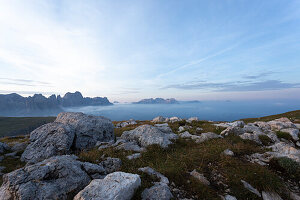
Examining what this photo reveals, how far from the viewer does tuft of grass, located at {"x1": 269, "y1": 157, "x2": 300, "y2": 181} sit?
278 inches

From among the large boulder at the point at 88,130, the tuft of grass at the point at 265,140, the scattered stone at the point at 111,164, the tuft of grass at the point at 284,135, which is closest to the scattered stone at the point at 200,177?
the scattered stone at the point at 111,164

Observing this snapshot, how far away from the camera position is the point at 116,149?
10.1 meters

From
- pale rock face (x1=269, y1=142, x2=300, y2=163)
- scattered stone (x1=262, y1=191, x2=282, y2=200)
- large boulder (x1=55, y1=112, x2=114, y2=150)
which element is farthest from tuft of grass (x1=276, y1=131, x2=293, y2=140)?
large boulder (x1=55, y1=112, x2=114, y2=150)

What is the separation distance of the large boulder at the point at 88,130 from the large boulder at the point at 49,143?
4.31ft

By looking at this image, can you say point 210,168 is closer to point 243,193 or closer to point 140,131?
point 243,193

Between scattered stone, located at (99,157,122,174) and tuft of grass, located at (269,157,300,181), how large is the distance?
31.5ft

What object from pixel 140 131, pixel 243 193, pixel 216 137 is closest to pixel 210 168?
pixel 243 193

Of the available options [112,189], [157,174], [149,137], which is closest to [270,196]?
[157,174]

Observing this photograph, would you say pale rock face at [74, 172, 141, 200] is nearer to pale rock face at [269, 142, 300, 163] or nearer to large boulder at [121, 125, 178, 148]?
large boulder at [121, 125, 178, 148]

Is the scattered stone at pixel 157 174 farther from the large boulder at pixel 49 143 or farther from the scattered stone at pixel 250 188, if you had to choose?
the large boulder at pixel 49 143

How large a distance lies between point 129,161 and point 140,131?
5039mm

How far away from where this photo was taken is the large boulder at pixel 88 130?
1371 centimetres

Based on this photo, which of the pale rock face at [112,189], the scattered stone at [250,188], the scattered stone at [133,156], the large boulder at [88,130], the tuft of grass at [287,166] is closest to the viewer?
the pale rock face at [112,189]

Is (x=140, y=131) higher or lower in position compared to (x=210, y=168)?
higher
